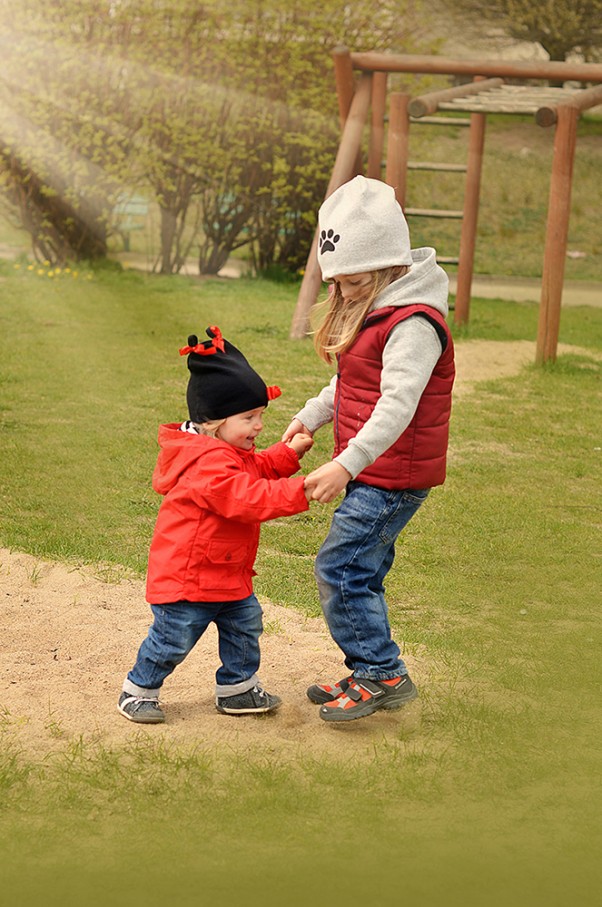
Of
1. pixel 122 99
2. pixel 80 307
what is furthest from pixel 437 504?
pixel 122 99

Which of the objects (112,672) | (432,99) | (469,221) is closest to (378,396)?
(112,672)

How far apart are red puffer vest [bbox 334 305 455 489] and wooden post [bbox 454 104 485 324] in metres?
7.23

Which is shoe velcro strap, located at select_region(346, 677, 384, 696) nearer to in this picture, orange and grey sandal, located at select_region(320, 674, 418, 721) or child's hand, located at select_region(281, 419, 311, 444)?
orange and grey sandal, located at select_region(320, 674, 418, 721)

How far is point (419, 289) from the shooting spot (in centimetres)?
316

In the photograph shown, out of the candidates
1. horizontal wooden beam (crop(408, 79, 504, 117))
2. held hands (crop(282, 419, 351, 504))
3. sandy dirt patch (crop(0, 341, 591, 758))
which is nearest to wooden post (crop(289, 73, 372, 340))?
horizontal wooden beam (crop(408, 79, 504, 117))

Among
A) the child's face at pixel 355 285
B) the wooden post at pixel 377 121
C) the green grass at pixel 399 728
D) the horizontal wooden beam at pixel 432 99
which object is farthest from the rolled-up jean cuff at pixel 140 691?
the wooden post at pixel 377 121

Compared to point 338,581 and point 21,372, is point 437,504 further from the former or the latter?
point 21,372

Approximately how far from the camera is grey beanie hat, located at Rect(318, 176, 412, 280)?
3.12m

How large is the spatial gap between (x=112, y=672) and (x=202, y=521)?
76 centimetres

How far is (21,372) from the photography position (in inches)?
320

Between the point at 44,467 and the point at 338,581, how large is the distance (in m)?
3.11

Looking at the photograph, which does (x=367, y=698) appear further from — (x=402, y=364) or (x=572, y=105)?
(x=572, y=105)

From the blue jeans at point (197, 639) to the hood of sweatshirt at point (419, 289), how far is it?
34.8 inches

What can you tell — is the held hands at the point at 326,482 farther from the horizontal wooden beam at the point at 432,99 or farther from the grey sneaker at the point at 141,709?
the horizontal wooden beam at the point at 432,99
